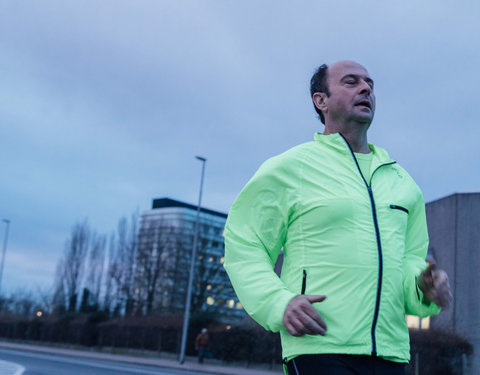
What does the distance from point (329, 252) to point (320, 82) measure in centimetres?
96

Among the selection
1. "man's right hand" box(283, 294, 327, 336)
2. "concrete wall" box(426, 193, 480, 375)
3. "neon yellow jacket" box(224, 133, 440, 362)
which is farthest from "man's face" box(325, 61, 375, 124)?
"concrete wall" box(426, 193, 480, 375)

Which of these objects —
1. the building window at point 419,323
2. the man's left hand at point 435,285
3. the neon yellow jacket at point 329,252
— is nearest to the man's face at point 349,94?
the neon yellow jacket at point 329,252

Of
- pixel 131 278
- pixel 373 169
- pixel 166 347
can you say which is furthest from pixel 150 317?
pixel 373 169

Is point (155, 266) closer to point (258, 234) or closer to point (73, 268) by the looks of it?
point (73, 268)

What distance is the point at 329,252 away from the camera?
235 cm

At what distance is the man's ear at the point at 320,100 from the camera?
2.92 meters

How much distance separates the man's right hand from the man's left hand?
46 centimetres

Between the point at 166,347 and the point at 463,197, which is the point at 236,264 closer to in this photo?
the point at 463,197

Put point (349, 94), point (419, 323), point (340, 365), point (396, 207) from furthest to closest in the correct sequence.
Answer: point (419, 323) < point (349, 94) < point (396, 207) < point (340, 365)

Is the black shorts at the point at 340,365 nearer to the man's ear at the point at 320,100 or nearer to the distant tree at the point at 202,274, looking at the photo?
the man's ear at the point at 320,100

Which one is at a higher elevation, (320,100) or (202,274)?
(202,274)

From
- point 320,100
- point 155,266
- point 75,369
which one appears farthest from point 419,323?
point 155,266

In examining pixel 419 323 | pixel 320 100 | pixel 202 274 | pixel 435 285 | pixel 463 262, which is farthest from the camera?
pixel 202 274

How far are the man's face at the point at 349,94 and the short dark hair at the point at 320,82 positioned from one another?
33 millimetres
